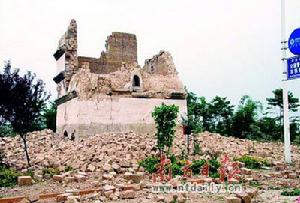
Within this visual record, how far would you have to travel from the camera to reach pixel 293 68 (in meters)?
17.3

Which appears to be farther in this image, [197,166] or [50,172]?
[197,166]

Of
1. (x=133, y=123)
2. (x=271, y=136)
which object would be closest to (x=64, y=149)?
(x=133, y=123)

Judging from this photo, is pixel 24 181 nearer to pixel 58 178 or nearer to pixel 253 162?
pixel 58 178

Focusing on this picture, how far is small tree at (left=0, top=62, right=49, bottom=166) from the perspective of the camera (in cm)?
1642

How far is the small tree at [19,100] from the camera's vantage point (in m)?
16.4

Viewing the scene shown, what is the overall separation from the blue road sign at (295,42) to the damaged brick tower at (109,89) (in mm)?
9527

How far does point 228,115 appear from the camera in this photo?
3581cm

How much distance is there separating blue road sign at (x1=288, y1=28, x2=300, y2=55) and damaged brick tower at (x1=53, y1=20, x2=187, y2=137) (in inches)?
375

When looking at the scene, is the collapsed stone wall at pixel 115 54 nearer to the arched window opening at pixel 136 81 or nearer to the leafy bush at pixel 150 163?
the arched window opening at pixel 136 81

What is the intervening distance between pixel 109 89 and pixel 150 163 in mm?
8900

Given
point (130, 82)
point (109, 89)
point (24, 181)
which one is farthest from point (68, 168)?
point (130, 82)

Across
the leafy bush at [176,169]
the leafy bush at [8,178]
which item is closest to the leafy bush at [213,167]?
the leafy bush at [176,169]

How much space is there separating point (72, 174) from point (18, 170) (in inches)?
134

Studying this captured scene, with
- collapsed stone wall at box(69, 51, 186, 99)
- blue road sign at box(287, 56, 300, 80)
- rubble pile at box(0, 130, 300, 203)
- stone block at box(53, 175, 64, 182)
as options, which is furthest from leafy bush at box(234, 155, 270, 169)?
collapsed stone wall at box(69, 51, 186, 99)
